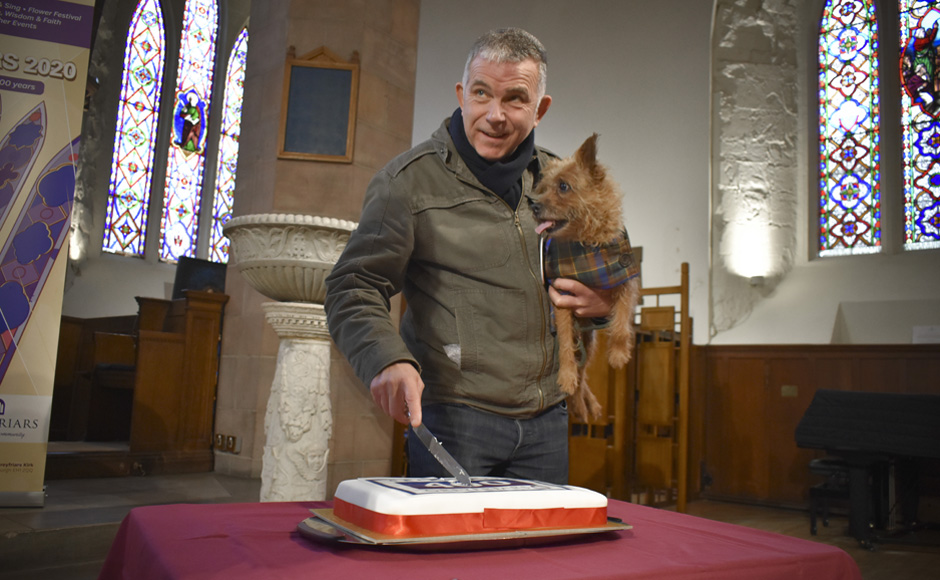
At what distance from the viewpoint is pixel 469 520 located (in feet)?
2.73

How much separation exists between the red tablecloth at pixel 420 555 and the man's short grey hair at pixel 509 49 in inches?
32.2

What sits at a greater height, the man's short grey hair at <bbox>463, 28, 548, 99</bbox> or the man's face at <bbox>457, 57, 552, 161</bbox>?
the man's short grey hair at <bbox>463, 28, 548, 99</bbox>

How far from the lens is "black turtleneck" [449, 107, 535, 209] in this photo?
138cm

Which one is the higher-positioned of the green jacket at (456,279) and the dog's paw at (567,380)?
the green jacket at (456,279)

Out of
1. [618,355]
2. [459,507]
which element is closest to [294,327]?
[618,355]

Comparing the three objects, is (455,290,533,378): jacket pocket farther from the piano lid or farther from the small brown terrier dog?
the piano lid

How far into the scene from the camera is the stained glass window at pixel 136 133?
32.1 feet

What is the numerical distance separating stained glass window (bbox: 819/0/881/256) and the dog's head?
7.22m

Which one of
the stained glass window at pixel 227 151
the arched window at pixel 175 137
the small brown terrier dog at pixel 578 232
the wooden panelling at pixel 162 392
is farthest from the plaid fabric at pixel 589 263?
the stained glass window at pixel 227 151

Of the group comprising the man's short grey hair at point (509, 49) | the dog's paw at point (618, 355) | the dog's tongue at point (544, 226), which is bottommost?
the dog's paw at point (618, 355)

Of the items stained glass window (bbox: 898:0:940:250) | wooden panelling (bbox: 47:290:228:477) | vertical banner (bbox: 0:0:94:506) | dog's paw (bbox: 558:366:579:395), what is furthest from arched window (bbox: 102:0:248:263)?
dog's paw (bbox: 558:366:579:395)

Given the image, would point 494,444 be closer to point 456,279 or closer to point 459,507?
point 456,279

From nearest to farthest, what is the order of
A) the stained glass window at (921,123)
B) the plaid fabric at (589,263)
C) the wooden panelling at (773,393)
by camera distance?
1. the plaid fabric at (589,263)
2. the wooden panelling at (773,393)
3. the stained glass window at (921,123)

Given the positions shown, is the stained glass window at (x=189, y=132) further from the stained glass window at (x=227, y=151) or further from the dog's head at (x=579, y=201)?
the dog's head at (x=579, y=201)
